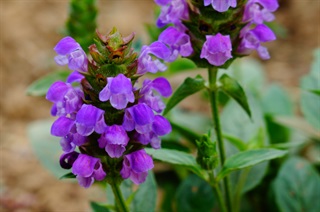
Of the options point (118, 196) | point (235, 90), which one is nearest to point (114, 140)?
point (118, 196)

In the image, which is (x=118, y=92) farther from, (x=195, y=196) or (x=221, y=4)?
(x=195, y=196)

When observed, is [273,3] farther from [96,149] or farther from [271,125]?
[271,125]

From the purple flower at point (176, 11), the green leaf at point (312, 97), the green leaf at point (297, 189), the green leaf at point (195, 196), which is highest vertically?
the purple flower at point (176, 11)

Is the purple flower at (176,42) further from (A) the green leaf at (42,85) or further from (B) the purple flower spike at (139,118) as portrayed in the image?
(A) the green leaf at (42,85)

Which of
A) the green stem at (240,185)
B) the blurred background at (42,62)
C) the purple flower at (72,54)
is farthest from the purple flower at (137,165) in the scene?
the blurred background at (42,62)

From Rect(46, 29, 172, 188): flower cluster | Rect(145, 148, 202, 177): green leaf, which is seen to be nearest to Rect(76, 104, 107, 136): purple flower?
Rect(46, 29, 172, 188): flower cluster
